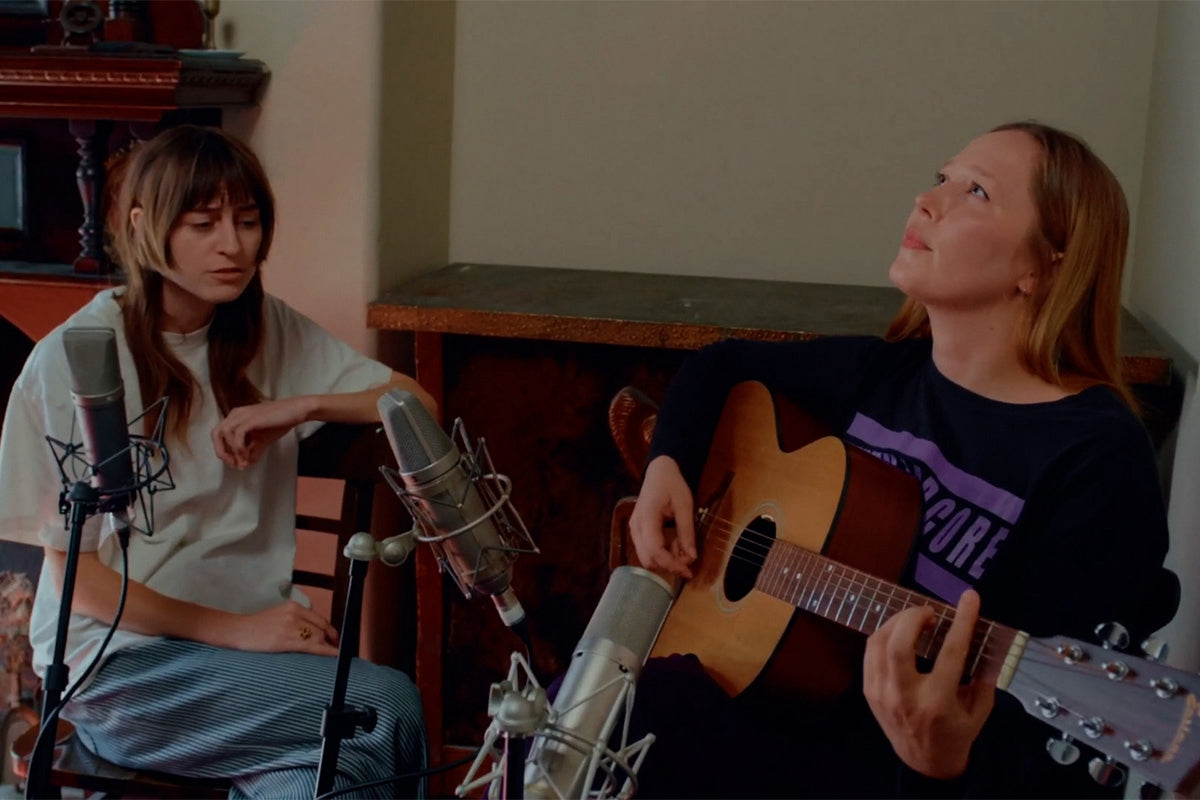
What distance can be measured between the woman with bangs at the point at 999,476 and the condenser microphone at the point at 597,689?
56 cm

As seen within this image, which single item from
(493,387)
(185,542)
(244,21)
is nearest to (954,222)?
(493,387)

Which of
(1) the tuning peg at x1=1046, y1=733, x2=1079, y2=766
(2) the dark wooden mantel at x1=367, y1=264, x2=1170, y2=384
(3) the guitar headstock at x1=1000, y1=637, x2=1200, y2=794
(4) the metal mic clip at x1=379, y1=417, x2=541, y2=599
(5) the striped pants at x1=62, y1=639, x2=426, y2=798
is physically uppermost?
(4) the metal mic clip at x1=379, y1=417, x2=541, y2=599

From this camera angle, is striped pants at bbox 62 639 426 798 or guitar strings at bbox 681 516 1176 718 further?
striped pants at bbox 62 639 426 798

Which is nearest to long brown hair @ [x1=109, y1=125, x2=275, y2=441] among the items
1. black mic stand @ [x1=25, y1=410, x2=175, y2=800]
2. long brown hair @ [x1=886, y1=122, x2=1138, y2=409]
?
black mic stand @ [x1=25, y1=410, x2=175, y2=800]

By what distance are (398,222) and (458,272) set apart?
0.61 feet

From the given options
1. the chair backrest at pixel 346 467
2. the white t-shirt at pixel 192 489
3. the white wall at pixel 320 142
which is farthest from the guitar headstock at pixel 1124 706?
the white wall at pixel 320 142

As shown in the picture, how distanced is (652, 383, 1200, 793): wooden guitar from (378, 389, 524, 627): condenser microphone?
49 cm

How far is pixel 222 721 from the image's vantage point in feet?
6.00

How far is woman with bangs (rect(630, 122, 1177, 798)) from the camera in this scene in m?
1.49

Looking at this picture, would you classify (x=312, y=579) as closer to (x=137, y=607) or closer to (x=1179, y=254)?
(x=137, y=607)

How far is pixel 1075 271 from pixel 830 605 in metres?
0.48

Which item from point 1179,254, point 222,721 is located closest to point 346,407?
point 222,721

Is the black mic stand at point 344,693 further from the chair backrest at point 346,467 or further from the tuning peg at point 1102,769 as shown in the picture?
the chair backrest at point 346,467

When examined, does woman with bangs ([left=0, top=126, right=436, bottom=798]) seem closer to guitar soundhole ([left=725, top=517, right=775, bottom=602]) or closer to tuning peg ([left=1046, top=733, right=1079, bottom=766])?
guitar soundhole ([left=725, top=517, right=775, bottom=602])
